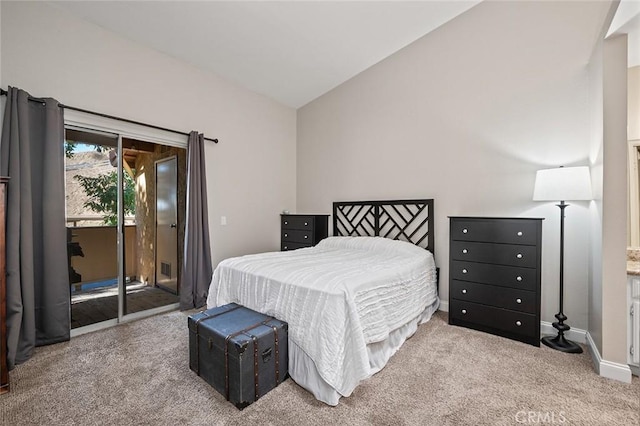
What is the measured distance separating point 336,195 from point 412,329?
2302mm

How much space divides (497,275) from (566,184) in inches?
37.7

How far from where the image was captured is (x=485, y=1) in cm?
314

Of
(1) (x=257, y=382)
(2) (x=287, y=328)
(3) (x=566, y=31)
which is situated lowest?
(1) (x=257, y=382)

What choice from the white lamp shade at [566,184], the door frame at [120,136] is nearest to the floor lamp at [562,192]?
the white lamp shade at [566,184]

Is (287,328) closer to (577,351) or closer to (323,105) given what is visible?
(577,351)

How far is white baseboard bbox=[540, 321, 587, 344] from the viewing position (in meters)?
2.62

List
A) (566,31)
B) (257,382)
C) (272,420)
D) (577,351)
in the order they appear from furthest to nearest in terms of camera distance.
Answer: (566,31), (577,351), (257,382), (272,420)

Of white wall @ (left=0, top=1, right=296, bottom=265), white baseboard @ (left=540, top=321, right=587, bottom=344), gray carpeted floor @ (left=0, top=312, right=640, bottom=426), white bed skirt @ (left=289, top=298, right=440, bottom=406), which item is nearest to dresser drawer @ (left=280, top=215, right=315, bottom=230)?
white wall @ (left=0, top=1, right=296, bottom=265)

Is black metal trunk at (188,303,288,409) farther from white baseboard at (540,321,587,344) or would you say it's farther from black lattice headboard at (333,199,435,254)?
white baseboard at (540,321,587,344)

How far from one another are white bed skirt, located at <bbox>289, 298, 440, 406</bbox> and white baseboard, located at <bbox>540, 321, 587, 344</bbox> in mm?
1470

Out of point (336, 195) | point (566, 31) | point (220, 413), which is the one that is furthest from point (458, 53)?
point (220, 413)

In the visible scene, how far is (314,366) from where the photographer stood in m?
1.88

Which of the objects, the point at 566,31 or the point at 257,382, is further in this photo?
the point at 566,31

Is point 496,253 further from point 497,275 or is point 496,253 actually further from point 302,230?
point 302,230
